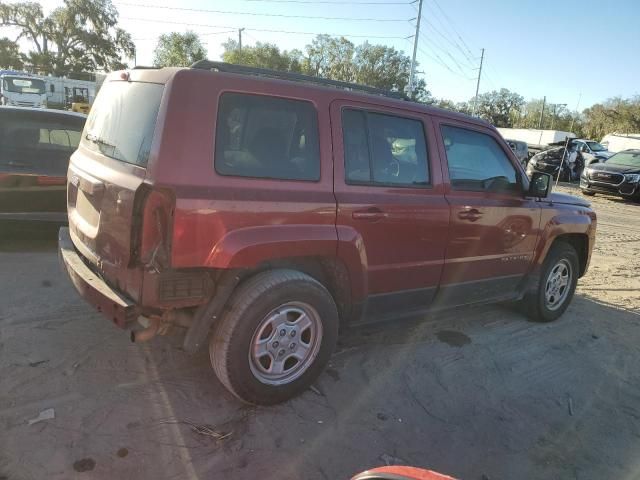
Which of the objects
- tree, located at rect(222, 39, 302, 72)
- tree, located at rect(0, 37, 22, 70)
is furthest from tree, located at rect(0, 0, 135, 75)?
tree, located at rect(222, 39, 302, 72)

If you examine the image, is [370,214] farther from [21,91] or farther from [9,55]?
[9,55]

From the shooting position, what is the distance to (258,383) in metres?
3.00

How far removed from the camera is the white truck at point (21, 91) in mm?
27875

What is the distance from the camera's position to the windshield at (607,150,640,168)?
16.6 meters

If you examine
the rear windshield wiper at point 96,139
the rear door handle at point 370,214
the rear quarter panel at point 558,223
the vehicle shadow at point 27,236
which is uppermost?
the rear windshield wiper at point 96,139

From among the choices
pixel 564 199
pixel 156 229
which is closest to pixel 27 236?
pixel 156 229

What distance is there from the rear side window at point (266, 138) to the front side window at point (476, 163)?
1.28 m

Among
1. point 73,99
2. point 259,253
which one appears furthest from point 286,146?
point 73,99

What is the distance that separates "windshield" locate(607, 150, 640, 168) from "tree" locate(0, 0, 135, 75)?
2541 inches

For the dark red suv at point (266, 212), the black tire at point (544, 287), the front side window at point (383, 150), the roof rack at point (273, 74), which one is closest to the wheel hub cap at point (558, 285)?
the black tire at point (544, 287)

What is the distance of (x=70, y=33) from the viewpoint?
62938 millimetres

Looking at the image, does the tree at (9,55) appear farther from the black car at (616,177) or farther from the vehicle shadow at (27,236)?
the vehicle shadow at (27,236)

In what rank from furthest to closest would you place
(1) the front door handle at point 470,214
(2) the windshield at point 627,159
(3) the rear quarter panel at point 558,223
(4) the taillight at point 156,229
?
(2) the windshield at point 627,159 → (3) the rear quarter panel at point 558,223 → (1) the front door handle at point 470,214 → (4) the taillight at point 156,229

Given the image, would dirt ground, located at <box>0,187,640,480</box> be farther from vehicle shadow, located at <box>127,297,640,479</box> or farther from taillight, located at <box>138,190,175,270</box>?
taillight, located at <box>138,190,175,270</box>
